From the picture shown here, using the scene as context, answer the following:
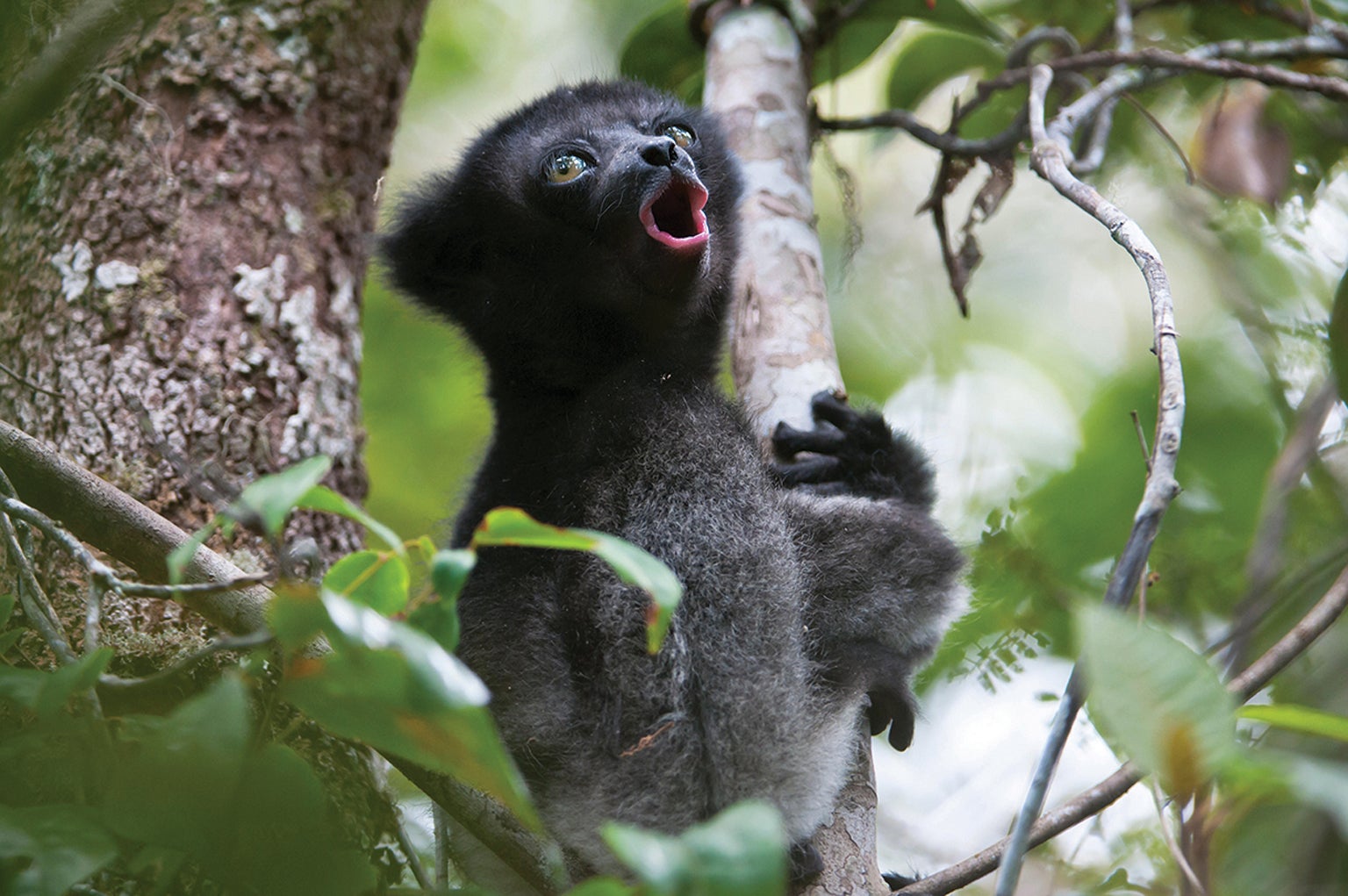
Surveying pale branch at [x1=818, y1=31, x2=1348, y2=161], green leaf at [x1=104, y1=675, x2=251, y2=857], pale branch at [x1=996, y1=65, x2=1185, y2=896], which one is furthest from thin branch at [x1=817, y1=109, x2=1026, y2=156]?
green leaf at [x1=104, y1=675, x2=251, y2=857]

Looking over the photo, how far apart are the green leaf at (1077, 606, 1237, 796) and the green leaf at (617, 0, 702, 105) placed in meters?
3.66

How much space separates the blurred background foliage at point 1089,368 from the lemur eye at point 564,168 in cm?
70

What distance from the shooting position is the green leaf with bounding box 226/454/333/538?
52.2 inches

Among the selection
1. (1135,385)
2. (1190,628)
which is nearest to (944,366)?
(1135,385)

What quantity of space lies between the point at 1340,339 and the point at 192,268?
146 inches

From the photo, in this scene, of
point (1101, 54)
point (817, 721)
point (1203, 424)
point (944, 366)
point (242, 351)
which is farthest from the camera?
point (944, 366)

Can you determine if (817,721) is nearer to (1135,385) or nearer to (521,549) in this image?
(521,549)

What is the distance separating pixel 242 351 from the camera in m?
3.55

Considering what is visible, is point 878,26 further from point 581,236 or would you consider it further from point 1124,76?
point 581,236

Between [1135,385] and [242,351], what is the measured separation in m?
4.41

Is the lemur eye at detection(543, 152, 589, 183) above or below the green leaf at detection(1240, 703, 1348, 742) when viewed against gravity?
above

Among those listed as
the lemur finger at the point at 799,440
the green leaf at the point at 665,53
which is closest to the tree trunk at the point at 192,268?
the green leaf at the point at 665,53

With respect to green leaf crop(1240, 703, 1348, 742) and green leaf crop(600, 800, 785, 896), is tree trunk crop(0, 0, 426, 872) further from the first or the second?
green leaf crop(1240, 703, 1348, 742)

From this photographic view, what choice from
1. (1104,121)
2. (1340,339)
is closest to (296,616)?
(1340,339)
